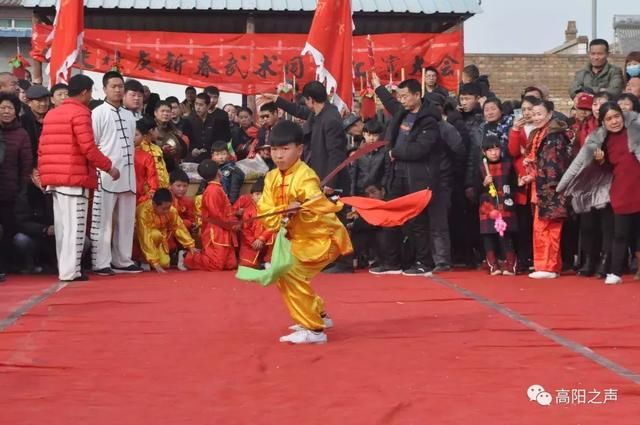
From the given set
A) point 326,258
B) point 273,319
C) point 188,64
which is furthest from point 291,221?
point 188,64

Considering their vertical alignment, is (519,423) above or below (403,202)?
below

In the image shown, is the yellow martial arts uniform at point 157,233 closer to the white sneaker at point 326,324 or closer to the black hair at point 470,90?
the black hair at point 470,90

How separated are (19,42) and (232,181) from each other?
19855mm

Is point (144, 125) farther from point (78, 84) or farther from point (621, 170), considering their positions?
point (621, 170)

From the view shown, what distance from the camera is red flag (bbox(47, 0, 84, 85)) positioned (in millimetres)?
10430

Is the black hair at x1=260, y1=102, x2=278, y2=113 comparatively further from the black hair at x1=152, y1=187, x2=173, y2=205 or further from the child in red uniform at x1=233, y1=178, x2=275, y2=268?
the black hair at x1=152, y1=187, x2=173, y2=205

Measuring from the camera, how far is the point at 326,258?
226 inches

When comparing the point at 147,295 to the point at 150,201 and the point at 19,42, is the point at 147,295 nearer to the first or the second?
the point at 150,201

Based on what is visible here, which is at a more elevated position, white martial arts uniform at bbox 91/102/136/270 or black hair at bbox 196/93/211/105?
black hair at bbox 196/93/211/105

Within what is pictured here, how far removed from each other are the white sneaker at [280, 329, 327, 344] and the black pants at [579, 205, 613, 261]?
13.8 feet

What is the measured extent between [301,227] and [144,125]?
467 cm

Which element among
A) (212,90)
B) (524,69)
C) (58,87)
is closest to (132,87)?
(58,87)

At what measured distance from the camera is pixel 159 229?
1028 centimetres

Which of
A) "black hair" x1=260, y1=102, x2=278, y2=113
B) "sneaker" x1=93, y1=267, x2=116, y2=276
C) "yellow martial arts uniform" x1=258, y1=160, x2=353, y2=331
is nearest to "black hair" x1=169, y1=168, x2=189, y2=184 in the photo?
"black hair" x1=260, y1=102, x2=278, y2=113
